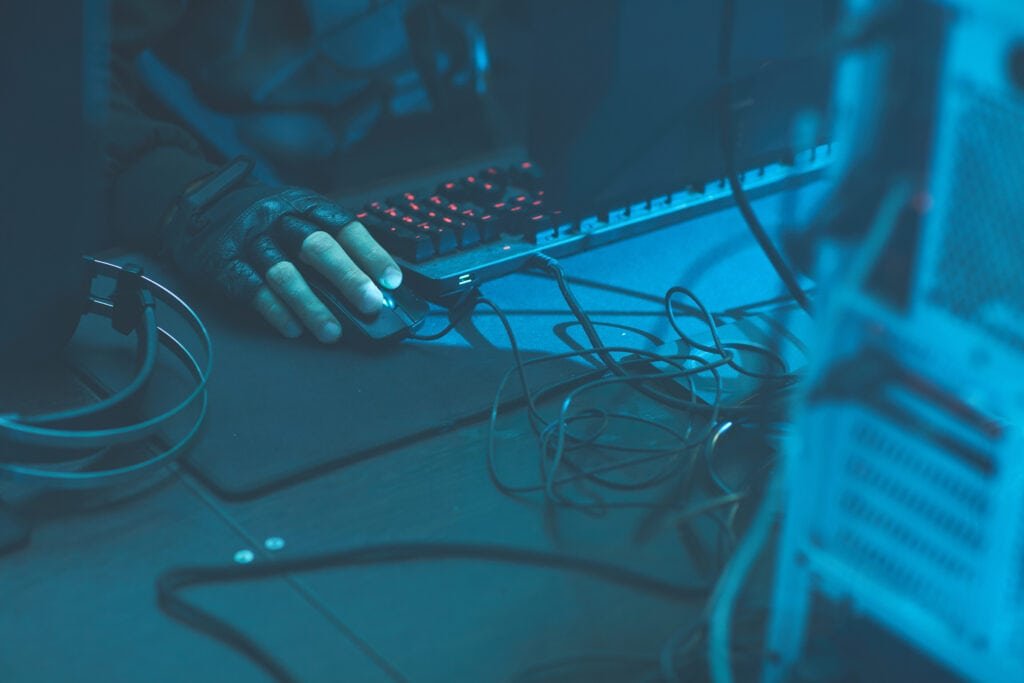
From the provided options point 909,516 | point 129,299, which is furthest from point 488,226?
point 909,516

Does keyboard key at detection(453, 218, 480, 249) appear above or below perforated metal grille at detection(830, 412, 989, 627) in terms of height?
below

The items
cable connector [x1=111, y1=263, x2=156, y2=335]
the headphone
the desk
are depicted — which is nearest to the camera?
the desk

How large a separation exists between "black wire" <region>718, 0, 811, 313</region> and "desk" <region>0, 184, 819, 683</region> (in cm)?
24

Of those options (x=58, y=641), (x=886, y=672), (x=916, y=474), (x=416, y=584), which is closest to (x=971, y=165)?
Answer: (x=916, y=474)

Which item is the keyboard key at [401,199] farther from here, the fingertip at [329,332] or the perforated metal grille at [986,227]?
the perforated metal grille at [986,227]

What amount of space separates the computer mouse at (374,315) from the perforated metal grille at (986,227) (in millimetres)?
474

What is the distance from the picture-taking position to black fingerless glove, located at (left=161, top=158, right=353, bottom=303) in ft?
2.84

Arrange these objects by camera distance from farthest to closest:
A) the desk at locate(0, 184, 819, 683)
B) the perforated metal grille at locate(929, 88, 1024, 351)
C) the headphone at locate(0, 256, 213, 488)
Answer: the headphone at locate(0, 256, 213, 488) → the desk at locate(0, 184, 819, 683) → the perforated metal grille at locate(929, 88, 1024, 351)

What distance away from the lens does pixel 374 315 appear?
832mm

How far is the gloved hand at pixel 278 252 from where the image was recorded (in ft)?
2.76

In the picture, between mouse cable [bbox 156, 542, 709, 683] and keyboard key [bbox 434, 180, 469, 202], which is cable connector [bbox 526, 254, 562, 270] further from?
mouse cable [bbox 156, 542, 709, 683]

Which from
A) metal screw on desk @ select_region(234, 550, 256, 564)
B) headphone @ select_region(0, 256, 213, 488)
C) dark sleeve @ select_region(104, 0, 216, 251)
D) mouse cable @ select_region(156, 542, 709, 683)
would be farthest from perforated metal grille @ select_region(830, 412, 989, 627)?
dark sleeve @ select_region(104, 0, 216, 251)

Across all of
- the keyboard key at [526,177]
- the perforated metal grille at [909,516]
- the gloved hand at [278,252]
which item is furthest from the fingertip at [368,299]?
the perforated metal grille at [909,516]

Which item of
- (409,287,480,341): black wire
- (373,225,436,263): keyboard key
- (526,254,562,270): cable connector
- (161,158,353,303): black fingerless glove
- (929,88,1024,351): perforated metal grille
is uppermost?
(929,88,1024,351): perforated metal grille
